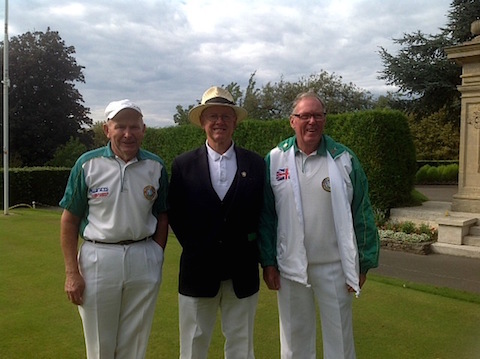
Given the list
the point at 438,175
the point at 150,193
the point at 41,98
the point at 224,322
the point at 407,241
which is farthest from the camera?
the point at 41,98

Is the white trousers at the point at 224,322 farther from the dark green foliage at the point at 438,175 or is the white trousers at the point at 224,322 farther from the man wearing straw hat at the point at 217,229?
the dark green foliage at the point at 438,175

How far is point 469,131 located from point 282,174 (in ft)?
27.2

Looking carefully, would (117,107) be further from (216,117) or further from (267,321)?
(267,321)

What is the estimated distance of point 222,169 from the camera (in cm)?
285

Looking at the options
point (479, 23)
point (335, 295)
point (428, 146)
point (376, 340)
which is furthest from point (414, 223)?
point (428, 146)

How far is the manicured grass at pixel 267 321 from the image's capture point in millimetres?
3740

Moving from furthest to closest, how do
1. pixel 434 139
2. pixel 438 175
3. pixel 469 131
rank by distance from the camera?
1. pixel 434 139
2. pixel 438 175
3. pixel 469 131

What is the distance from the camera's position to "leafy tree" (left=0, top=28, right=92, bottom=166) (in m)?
32.4

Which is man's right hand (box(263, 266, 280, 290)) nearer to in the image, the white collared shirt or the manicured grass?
the white collared shirt

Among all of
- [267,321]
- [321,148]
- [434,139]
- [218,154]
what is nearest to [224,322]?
[218,154]

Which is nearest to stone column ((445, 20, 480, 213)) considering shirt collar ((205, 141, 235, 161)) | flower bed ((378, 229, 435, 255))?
flower bed ((378, 229, 435, 255))

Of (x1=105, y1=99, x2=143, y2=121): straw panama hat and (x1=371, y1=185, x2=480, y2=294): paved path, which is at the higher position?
(x1=105, y1=99, x2=143, y2=121): straw panama hat

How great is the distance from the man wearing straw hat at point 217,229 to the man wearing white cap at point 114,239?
0.72 feet

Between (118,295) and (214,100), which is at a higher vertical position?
(214,100)
